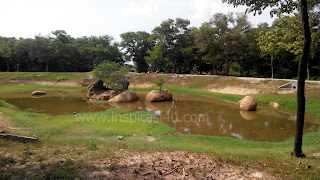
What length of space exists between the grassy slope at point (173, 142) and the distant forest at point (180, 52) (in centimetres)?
2024

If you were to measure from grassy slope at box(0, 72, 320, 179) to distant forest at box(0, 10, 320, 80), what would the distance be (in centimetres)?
2024

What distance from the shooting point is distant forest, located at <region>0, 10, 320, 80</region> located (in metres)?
36.7

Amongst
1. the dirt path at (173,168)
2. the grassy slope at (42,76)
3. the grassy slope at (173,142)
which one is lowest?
the grassy slope at (173,142)

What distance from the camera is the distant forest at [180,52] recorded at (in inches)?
1444

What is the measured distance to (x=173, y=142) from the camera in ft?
35.6

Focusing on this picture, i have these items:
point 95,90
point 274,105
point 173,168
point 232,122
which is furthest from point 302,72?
point 95,90

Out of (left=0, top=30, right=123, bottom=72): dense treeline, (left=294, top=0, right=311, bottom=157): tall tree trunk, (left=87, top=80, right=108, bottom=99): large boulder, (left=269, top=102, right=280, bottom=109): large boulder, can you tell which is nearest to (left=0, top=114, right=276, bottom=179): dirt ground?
(left=294, top=0, right=311, bottom=157): tall tree trunk

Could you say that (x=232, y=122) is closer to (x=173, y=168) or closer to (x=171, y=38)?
(x=173, y=168)

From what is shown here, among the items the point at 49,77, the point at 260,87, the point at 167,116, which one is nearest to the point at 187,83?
the point at 260,87

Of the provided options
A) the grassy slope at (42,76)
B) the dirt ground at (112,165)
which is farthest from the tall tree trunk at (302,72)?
the grassy slope at (42,76)

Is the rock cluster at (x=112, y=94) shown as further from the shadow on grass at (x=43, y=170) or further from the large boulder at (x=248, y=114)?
the shadow on grass at (x=43, y=170)

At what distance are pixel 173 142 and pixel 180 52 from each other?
3748 cm

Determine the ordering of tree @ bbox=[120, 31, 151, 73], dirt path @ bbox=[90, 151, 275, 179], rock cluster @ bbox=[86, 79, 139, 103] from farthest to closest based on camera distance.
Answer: tree @ bbox=[120, 31, 151, 73] < rock cluster @ bbox=[86, 79, 139, 103] < dirt path @ bbox=[90, 151, 275, 179]

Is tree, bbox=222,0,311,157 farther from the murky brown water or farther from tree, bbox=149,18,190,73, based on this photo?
tree, bbox=149,18,190,73
